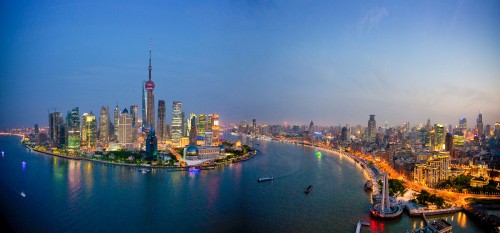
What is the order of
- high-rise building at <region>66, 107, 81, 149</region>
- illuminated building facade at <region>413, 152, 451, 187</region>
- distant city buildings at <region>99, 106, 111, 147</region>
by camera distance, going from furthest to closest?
distant city buildings at <region>99, 106, 111, 147</region>
high-rise building at <region>66, 107, 81, 149</region>
illuminated building facade at <region>413, 152, 451, 187</region>

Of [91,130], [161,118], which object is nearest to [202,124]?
[161,118]

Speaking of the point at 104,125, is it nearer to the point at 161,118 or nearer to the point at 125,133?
the point at 125,133

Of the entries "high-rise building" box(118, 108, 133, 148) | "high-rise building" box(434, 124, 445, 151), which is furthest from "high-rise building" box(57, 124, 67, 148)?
"high-rise building" box(434, 124, 445, 151)

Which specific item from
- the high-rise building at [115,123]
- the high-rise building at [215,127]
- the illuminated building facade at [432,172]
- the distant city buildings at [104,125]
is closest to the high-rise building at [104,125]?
the distant city buildings at [104,125]

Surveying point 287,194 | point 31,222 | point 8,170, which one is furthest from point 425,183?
point 8,170

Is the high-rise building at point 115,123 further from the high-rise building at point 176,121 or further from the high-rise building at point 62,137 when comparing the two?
the high-rise building at point 176,121

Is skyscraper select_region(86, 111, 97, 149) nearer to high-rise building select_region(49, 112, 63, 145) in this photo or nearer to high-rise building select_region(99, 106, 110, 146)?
high-rise building select_region(99, 106, 110, 146)

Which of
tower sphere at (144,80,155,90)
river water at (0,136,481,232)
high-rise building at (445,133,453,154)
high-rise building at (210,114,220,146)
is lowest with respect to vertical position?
river water at (0,136,481,232)
